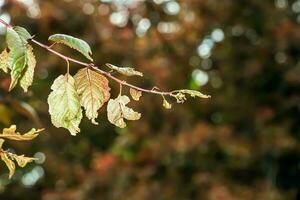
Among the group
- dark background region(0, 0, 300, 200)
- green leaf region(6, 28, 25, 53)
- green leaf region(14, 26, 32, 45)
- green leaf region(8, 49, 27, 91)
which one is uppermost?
dark background region(0, 0, 300, 200)

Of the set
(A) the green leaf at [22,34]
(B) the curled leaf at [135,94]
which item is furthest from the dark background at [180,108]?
(A) the green leaf at [22,34]

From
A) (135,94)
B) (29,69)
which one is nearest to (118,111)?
(135,94)

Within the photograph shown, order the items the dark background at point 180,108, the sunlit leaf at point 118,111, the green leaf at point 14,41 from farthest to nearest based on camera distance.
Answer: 1. the dark background at point 180,108
2. the sunlit leaf at point 118,111
3. the green leaf at point 14,41

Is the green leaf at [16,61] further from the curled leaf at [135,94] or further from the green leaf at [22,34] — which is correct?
the curled leaf at [135,94]

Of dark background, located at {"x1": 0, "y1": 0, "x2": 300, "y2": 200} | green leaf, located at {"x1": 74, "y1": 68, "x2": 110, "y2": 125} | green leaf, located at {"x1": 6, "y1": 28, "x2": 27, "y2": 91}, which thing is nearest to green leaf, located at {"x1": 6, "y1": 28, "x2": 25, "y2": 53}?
green leaf, located at {"x1": 6, "y1": 28, "x2": 27, "y2": 91}

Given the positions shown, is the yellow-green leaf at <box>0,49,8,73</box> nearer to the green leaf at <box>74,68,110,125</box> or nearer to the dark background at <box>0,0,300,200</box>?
the green leaf at <box>74,68,110,125</box>

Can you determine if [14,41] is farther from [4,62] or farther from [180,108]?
[180,108]

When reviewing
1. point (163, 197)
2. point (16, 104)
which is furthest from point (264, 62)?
point (16, 104)
